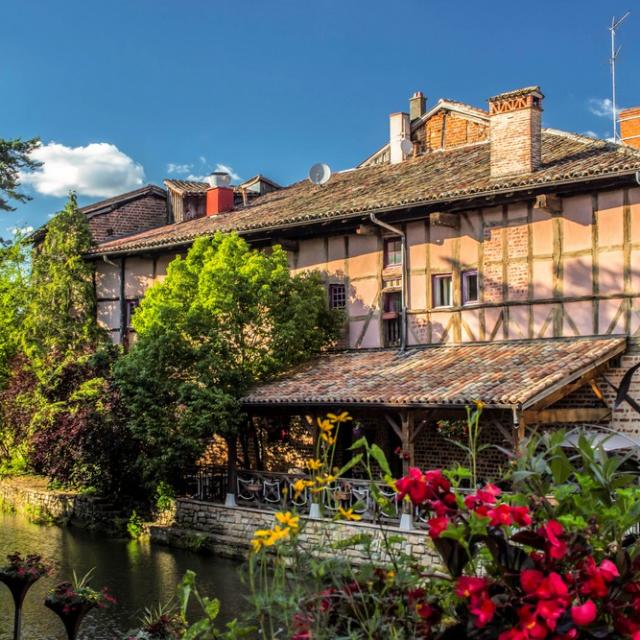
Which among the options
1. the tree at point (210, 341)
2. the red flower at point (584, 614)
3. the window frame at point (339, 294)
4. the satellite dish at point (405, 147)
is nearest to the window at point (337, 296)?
the window frame at point (339, 294)

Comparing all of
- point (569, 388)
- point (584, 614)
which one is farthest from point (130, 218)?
point (584, 614)

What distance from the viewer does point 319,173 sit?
76.9 feet

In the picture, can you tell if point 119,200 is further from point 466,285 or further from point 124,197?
point 466,285

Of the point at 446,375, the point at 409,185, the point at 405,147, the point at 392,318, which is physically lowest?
the point at 446,375

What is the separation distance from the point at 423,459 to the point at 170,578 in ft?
19.9

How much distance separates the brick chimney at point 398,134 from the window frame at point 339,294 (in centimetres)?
503

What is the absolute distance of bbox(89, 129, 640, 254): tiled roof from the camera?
16203mm

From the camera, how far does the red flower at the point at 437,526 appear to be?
123 inches

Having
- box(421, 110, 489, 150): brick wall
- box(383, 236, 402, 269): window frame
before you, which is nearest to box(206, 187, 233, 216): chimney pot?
box(421, 110, 489, 150): brick wall

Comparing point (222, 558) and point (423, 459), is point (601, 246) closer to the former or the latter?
point (423, 459)

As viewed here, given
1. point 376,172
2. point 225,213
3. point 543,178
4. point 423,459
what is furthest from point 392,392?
point 225,213

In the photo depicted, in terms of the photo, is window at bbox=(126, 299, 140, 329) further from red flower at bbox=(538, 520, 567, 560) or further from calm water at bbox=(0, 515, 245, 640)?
red flower at bbox=(538, 520, 567, 560)

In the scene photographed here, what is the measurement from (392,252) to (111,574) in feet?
27.8

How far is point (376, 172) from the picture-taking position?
2281 centimetres
